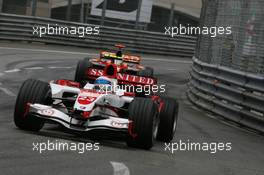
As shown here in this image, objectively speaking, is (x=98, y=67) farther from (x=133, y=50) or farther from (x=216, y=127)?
(x=133, y=50)

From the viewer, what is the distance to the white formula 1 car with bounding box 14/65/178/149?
8.07 meters

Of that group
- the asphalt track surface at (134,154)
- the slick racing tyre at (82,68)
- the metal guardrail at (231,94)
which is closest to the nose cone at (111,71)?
the asphalt track surface at (134,154)

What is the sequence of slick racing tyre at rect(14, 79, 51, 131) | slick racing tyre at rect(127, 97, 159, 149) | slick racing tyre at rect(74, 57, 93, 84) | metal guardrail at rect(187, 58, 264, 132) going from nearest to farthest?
1. slick racing tyre at rect(127, 97, 159, 149)
2. slick racing tyre at rect(14, 79, 51, 131)
3. metal guardrail at rect(187, 58, 264, 132)
4. slick racing tyre at rect(74, 57, 93, 84)

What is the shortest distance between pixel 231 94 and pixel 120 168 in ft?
22.2

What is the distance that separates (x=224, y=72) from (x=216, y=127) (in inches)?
81.4

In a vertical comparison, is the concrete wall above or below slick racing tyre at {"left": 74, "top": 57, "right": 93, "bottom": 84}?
above

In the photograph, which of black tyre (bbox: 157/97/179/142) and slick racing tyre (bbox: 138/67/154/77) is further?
slick racing tyre (bbox: 138/67/154/77)

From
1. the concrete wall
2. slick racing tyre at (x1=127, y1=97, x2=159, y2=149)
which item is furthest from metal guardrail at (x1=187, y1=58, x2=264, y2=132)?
the concrete wall

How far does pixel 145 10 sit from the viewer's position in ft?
95.3

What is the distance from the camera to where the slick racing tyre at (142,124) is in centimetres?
805

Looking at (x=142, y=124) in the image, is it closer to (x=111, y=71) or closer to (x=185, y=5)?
(x=111, y=71)

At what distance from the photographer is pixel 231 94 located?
43.1 ft

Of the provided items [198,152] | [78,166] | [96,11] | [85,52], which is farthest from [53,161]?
[96,11]

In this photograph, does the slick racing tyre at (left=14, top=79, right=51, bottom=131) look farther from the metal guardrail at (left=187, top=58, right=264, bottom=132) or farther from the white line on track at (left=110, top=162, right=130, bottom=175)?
the metal guardrail at (left=187, top=58, right=264, bottom=132)
